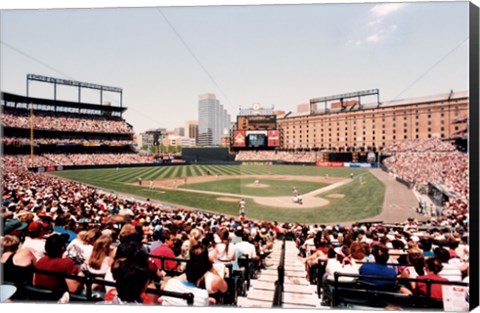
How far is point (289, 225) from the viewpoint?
8008mm

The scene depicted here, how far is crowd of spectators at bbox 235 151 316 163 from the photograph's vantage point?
1236 cm

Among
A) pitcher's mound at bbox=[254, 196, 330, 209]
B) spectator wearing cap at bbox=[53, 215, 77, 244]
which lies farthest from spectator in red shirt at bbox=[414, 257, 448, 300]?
pitcher's mound at bbox=[254, 196, 330, 209]

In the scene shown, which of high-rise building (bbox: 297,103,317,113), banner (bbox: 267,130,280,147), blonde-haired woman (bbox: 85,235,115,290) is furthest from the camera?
banner (bbox: 267,130,280,147)

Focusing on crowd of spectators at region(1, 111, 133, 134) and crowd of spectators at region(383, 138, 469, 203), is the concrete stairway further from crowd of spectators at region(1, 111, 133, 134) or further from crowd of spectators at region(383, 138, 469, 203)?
crowd of spectators at region(1, 111, 133, 134)

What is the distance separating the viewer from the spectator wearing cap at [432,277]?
3199mm

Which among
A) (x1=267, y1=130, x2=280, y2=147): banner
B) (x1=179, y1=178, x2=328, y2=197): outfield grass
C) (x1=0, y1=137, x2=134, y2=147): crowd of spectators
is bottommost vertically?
(x1=179, y1=178, x2=328, y2=197): outfield grass

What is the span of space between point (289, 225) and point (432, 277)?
494 centimetres

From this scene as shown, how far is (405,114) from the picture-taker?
6.61 metres

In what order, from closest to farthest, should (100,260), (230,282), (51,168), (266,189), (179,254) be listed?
(100,260) → (230,282) → (179,254) → (51,168) → (266,189)

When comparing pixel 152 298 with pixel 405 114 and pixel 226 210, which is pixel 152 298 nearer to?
pixel 405 114

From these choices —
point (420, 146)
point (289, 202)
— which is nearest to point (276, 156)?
point (289, 202)

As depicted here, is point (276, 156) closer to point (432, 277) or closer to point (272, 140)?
point (272, 140)

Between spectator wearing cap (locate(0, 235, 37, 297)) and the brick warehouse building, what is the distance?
6.32 meters

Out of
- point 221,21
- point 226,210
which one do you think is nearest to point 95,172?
point 226,210
